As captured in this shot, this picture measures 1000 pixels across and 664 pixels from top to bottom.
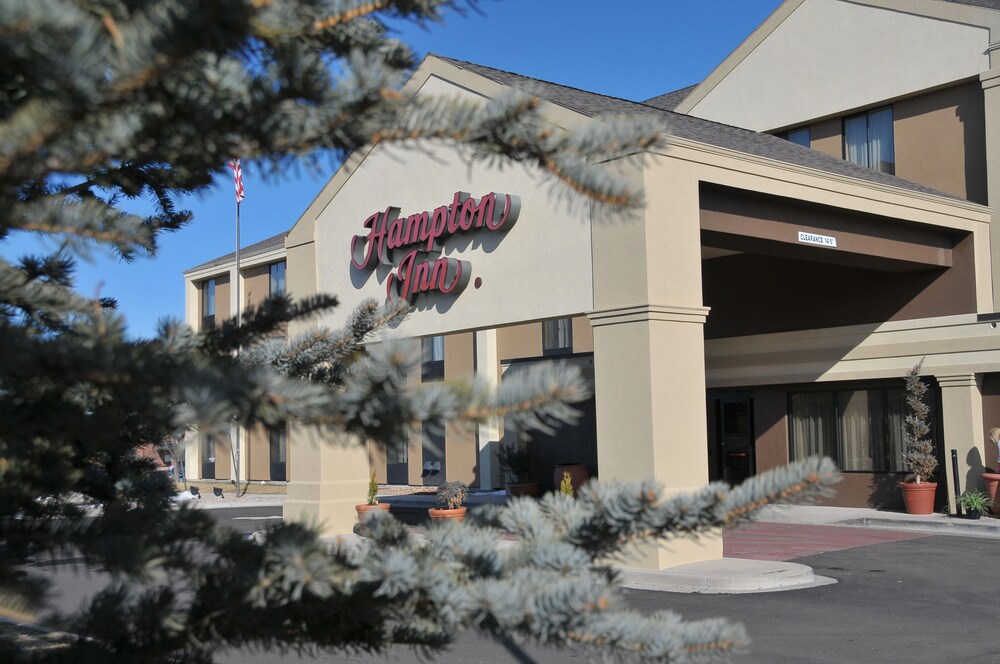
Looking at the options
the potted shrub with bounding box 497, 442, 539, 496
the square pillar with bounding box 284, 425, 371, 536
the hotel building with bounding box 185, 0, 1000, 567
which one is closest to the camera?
the hotel building with bounding box 185, 0, 1000, 567

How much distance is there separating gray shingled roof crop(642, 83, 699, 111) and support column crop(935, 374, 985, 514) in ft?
41.5

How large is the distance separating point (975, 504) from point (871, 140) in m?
8.52

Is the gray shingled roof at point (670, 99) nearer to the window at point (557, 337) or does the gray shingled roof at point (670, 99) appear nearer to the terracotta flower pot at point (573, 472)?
the window at point (557, 337)

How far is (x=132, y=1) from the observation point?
1853mm

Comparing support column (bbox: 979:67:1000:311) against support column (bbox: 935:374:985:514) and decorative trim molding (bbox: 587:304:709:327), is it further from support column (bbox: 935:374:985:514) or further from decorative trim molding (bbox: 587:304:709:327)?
decorative trim molding (bbox: 587:304:709:327)

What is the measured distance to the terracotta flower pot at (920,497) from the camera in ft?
64.4

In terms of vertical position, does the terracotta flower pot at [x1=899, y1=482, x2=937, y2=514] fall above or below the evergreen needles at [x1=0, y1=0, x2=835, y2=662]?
below

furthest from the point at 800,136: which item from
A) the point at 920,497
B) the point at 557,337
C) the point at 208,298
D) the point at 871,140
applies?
the point at 208,298

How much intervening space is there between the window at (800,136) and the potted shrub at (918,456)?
639 cm

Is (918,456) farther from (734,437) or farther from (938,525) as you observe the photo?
(734,437)

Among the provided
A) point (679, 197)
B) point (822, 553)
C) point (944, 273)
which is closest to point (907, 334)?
point (944, 273)

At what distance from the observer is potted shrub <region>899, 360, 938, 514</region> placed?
774 inches

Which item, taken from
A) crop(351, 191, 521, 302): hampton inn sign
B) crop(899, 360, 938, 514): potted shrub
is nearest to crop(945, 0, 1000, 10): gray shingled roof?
crop(899, 360, 938, 514): potted shrub

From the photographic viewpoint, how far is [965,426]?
19297 millimetres
